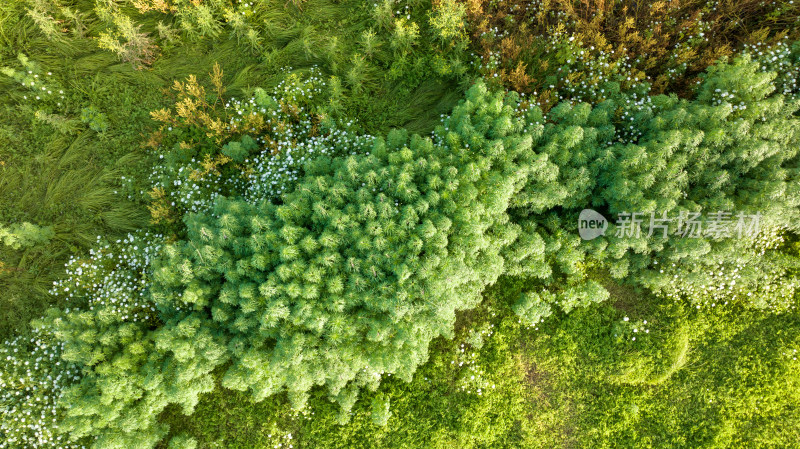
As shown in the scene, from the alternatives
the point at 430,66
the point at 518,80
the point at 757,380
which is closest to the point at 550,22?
the point at 518,80

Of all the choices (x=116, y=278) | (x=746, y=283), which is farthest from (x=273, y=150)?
(x=746, y=283)

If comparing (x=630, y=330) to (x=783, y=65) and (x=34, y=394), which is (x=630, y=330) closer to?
(x=783, y=65)

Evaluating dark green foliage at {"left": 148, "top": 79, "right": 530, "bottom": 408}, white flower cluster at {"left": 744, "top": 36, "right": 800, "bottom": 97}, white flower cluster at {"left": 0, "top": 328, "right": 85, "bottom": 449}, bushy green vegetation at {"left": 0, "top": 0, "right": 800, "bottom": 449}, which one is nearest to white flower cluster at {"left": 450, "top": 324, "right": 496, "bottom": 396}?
bushy green vegetation at {"left": 0, "top": 0, "right": 800, "bottom": 449}

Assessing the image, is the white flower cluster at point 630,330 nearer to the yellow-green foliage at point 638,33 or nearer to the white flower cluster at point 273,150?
the yellow-green foliage at point 638,33

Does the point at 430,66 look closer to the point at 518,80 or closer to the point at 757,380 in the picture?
the point at 518,80

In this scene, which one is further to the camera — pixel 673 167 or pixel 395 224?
pixel 673 167

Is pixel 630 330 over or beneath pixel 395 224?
beneath

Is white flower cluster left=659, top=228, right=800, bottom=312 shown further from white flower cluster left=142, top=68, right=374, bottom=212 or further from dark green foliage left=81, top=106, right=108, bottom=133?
dark green foliage left=81, top=106, right=108, bottom=133
